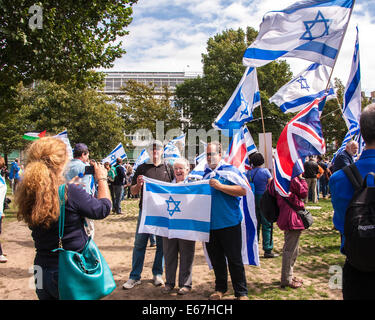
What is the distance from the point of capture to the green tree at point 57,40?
29.7 feet

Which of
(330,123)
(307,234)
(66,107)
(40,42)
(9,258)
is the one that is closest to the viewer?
(9,258)

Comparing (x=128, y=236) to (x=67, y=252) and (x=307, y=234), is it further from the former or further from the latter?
(x=67, y=252)

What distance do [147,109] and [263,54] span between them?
3312cm

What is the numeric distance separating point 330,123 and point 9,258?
25779 mm

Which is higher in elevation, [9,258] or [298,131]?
[298,131]

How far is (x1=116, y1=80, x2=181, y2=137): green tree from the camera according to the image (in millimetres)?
37125

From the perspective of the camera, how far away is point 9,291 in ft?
15.7

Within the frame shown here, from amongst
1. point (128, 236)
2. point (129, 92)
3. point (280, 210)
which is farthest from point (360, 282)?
point (129, 92)

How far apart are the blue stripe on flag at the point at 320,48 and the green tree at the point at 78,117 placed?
3442 cm

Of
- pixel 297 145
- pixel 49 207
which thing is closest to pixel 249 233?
pixel 297 145

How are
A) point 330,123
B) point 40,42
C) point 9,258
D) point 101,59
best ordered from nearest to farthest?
point 9,258, point 40,42, point 101,59, point 330,123

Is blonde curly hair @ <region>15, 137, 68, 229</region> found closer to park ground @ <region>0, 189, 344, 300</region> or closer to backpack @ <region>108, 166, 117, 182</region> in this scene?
park ground @ <region>0, 189, 344, 300</region>

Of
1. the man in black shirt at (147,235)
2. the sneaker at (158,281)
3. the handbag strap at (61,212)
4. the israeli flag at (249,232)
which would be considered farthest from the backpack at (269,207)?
the handbag strap at (61,212)

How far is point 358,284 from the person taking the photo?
2012 mm
